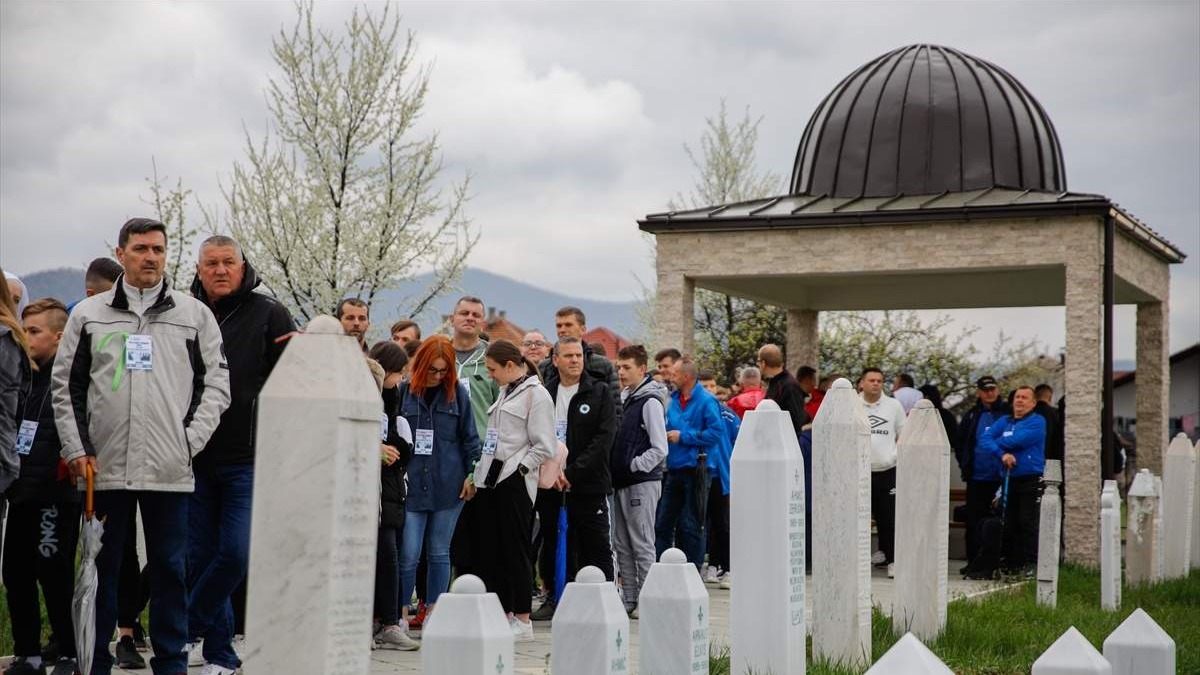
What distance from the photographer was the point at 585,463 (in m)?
10.3

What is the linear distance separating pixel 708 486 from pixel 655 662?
25.6 feet

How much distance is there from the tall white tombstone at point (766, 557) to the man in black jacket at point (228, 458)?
2402 millimetres

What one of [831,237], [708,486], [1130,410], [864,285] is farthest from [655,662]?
[1130,410]

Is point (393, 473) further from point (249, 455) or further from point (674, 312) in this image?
point (674, 312)

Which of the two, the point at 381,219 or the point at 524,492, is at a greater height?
the point at 381,219

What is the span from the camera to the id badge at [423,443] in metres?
9.14

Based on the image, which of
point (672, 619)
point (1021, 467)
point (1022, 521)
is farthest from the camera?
point (1022, 521)

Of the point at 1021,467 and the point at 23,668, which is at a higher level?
the point at 1021,467

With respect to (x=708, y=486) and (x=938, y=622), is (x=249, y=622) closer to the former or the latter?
(x=938, y=622)

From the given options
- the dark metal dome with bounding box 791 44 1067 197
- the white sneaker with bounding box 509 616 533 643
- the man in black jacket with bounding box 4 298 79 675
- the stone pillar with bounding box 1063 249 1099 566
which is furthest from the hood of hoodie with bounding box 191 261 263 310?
the dark metal dome with bounding box 791 44 1067 197

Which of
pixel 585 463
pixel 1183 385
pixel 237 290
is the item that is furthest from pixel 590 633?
pixel 1183 385

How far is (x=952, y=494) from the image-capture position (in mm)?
19516

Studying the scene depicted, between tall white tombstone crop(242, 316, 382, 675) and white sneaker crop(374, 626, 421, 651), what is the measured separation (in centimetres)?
517

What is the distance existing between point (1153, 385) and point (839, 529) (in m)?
14.3
